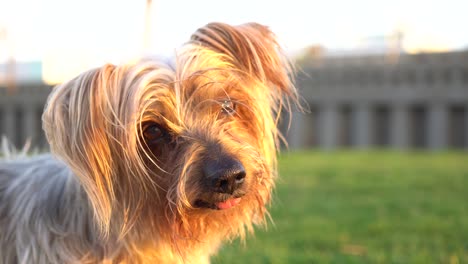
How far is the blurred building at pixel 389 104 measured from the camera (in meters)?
35.2

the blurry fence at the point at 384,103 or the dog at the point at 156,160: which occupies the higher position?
the dog at the point at 156,160

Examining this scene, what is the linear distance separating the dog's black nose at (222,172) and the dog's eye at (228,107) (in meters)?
0.41

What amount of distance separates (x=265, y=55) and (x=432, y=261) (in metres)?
2.53

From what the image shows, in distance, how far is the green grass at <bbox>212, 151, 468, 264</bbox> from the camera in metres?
5.30

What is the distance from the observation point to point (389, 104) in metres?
36.4

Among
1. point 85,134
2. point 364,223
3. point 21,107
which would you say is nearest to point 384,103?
point 21,107

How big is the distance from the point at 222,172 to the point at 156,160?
1.38 feet

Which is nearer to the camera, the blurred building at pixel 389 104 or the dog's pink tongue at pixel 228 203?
the dog's pink tongue at pixel 228 203

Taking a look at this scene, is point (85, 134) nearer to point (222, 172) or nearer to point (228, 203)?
point (222, 172)

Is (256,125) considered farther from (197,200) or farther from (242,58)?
(197,200)

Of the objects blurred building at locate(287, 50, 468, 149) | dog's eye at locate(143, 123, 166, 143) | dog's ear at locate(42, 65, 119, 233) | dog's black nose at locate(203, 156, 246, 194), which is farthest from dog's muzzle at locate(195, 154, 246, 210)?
blurred building at locate(287, 50, 468, 149)

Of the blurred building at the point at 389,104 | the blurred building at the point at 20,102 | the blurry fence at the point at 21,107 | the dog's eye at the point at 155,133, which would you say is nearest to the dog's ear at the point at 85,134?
the dog's eye at the point at 155,133

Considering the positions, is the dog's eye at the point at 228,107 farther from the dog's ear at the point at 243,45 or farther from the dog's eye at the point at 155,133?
the dog's eye at the point at 155,133

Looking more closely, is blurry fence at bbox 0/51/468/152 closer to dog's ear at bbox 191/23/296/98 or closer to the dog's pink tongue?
dog's ear at bbox 191/23/296/98
